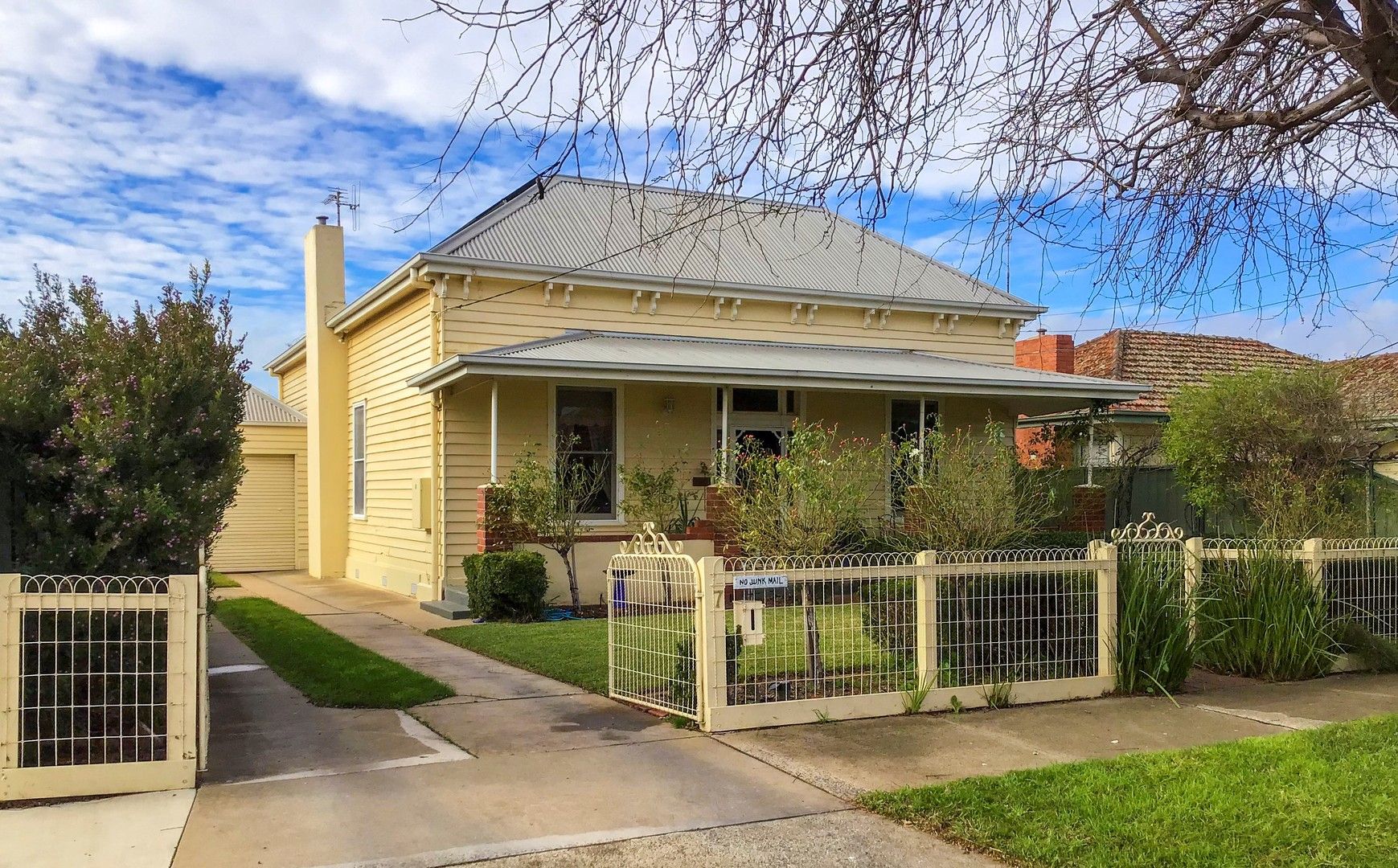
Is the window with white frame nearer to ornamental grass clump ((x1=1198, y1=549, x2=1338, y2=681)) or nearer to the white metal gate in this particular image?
the white metal gate

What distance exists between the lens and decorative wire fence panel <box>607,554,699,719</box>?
792 centimetres

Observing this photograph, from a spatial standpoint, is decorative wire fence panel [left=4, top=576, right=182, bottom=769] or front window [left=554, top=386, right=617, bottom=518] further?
front window [left=554, top=386, right=617, bottom=518]

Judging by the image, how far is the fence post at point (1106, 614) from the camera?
8773 millimetres

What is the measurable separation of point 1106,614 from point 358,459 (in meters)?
14.9

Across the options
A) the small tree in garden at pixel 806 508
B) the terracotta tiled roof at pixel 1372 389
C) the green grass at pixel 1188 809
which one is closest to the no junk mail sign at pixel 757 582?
the small tree in garden at pixel 806 508

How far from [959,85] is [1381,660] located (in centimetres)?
755

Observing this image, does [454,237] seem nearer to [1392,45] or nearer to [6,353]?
[6,353]

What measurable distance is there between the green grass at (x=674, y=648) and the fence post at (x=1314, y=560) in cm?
413

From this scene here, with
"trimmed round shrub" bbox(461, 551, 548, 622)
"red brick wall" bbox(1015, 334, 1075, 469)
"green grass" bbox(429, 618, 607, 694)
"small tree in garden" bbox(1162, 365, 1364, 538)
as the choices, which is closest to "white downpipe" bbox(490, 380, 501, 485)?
"trimmed round shrub" bbox(461, 551, 548, 622)

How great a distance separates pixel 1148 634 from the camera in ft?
28.9

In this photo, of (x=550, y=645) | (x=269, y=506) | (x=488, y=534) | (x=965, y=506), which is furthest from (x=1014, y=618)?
(x=269, y=506)

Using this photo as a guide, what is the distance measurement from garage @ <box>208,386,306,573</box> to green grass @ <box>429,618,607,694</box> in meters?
11.0

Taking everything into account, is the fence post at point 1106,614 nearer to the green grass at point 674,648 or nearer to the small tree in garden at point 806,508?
the green grass at point 674,648

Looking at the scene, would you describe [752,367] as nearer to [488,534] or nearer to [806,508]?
[488,534]
